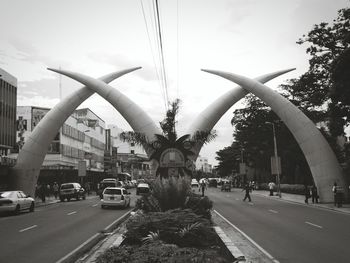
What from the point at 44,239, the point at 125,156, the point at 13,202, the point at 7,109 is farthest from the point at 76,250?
the point at 125,156

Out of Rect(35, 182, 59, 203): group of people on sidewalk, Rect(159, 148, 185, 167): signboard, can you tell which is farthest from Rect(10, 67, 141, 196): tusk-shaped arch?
Rect(159, 148, 185, 167): signboard

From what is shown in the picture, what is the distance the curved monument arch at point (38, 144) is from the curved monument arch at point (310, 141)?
419 inches

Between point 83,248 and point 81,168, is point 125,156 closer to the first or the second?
point 81,168

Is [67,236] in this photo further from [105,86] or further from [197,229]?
[105,86]

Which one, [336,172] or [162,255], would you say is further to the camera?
[336,172]

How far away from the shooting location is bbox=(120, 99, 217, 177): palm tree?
77.4 feet

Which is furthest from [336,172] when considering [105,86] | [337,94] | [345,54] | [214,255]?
[214,255]

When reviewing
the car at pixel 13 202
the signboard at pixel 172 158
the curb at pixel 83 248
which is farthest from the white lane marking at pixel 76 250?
the car at pixel 13 202

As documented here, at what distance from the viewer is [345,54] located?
24.9 metres

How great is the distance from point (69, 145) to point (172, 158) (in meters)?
53.0

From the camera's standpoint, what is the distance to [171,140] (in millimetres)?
24281

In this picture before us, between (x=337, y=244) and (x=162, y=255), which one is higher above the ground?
(x=162, y=255)

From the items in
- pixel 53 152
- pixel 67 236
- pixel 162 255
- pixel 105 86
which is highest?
pixel 105 86

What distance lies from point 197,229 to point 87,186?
4756 centimetres
